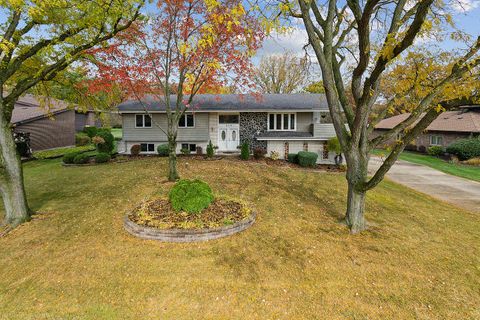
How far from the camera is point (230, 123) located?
69.7 feet

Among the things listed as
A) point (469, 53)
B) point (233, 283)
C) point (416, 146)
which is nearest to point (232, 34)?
point (469, 53)

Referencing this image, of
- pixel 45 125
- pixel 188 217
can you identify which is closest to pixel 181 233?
pixel 188 217

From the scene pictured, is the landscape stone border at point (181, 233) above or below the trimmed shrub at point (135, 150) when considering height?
below

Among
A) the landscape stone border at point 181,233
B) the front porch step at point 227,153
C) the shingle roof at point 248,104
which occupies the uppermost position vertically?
the shingle roof at point 248,104

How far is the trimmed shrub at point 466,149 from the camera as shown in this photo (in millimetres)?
23594

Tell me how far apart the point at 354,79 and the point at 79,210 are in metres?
9.99

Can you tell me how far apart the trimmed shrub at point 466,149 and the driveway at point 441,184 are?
653 centimetres

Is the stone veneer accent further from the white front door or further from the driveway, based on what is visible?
the driveway

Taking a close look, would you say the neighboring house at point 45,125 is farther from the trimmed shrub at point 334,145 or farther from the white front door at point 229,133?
the trimmed shrub at point 334,145

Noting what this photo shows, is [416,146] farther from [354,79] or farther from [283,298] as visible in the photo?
[283,298]

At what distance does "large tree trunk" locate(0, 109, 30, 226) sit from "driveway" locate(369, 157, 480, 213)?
655 inches

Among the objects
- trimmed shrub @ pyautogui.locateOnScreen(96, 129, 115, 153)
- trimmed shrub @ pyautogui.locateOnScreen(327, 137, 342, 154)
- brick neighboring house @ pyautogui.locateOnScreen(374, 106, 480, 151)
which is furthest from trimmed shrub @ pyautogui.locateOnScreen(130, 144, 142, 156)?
brick neighboring house @ pyautogui.locateOnScreen(374, 106, 480, 151)

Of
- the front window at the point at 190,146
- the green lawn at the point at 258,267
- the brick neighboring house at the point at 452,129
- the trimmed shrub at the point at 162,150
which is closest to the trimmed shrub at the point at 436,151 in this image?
the brick neighboring house at the point at 452,129

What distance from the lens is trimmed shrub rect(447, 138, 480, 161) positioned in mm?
23594
